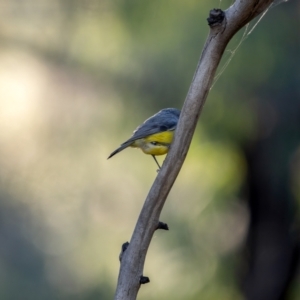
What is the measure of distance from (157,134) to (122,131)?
120 centimetres

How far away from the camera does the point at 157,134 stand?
136 centimetres

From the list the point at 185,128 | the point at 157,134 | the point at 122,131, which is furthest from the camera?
the point at 122,131

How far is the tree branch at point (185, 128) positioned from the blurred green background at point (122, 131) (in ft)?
4.79

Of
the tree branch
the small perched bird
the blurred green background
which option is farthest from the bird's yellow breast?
the blurred green background

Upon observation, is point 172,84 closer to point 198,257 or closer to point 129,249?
point 198,257

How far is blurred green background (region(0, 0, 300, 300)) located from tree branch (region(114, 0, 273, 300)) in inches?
57.5

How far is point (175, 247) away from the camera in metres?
2.72

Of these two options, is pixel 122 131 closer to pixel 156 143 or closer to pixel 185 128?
pixel 156 143

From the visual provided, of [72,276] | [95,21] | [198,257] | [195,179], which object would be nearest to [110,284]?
[72,276]

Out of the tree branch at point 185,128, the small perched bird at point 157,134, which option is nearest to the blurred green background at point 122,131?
the small perched bird at point 157,134

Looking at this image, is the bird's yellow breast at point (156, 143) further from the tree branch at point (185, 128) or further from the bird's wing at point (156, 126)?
the tree branch at point (185, 128)

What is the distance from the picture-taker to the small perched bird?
4.42 ft

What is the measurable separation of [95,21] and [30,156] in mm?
676

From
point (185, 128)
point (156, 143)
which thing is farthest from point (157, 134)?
point (185, 128)
